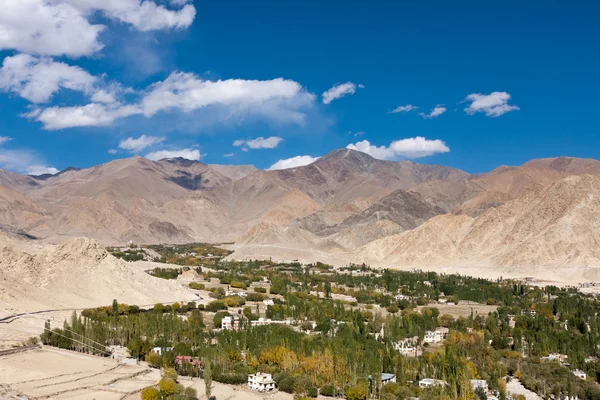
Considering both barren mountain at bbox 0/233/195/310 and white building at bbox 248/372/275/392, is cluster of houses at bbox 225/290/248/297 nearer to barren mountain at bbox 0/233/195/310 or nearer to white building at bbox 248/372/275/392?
barren mountain at bbox 0/233/195/310

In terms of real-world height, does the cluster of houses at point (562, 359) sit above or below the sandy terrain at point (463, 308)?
below

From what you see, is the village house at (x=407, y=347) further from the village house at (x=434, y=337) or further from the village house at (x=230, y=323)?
the village house at (x=230, y=323)

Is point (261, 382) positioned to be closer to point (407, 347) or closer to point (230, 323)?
point (407, 347)

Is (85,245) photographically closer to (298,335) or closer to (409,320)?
(298,335)

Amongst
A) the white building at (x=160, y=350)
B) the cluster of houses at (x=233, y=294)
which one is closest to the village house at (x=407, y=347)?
the white building at (x=160, y=350)

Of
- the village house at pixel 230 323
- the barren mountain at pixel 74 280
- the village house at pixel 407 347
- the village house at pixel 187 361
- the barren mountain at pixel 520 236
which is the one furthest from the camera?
the barren mountain at pixel 520 236

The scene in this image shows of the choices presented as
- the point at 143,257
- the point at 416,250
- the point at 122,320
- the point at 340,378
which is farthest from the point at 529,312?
the point at 143,257

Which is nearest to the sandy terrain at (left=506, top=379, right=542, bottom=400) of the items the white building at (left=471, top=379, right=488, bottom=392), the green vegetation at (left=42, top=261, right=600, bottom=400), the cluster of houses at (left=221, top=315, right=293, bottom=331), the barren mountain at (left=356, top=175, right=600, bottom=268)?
the green vegetation at (left=42, top=261, right=600, bottom=400)
